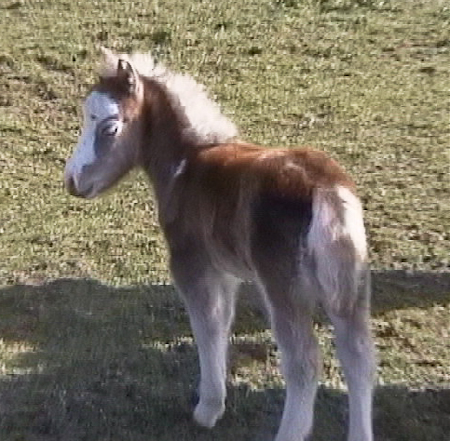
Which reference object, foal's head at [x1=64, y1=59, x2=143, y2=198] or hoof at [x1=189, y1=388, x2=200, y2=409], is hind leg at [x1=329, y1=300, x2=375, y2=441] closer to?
hoof at [x1=189, y1=388, x2=200, y2=409]

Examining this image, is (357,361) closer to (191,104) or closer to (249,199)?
(249,199)

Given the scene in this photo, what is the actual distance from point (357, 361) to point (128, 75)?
1306 millimetres

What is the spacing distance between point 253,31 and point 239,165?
535cm

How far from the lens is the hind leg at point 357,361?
3.83 metres

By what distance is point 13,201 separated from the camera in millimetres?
6855

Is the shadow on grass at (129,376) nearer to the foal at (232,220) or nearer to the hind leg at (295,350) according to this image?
the foal at (232,220)

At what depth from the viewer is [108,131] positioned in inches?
169

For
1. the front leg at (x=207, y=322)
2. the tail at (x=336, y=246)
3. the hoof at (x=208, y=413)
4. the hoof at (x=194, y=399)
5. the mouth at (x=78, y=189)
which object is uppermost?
the tail at (x=336, y=246)

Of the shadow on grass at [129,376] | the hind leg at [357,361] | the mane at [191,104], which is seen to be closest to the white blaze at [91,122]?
the mane at [191,104]

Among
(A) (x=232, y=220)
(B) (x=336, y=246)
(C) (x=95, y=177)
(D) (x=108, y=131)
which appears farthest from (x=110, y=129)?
(B) (x=336, y=246)

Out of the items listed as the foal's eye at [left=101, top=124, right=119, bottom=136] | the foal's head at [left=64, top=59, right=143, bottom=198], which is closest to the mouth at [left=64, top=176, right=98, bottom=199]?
the foal's head at [left=64, top=59, right=143, bottom=198]

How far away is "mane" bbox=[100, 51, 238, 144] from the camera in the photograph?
14.3 feet

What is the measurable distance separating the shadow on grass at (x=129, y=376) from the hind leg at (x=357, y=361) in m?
0.40

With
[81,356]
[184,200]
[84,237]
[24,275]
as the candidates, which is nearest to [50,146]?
[84,237]
